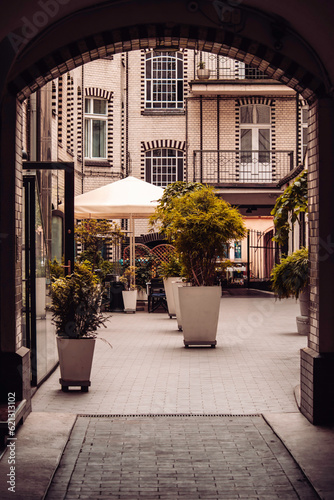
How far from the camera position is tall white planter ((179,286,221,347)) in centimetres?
1131

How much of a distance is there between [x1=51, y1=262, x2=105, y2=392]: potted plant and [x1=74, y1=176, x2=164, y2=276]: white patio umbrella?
Answer: 28.7 feet

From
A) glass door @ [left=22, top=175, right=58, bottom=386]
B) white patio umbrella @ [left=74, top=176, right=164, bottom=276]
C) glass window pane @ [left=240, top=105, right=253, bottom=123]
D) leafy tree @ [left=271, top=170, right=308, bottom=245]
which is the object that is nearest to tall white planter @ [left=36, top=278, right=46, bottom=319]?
glass door @ [left=22, top=175, right=58, bottom=386]

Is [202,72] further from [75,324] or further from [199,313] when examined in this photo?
[75,324]

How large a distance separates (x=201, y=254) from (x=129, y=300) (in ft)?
22.1

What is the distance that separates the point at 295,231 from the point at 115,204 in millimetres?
7877

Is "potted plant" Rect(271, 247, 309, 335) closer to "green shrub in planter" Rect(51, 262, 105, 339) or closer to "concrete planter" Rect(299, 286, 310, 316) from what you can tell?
"concrete planter" Rect(299, 286, 310, 316)

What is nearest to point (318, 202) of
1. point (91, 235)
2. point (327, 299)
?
point (327, 299)

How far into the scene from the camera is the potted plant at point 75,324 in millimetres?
7945

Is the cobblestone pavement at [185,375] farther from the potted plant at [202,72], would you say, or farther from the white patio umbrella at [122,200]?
the potted plant at [202,72]

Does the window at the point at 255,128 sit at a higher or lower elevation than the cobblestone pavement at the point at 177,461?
higher

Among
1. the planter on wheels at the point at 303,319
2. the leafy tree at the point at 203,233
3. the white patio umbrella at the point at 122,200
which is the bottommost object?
the planter on wheels at the point at 303,319

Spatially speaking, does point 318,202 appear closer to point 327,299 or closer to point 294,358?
point 327,299

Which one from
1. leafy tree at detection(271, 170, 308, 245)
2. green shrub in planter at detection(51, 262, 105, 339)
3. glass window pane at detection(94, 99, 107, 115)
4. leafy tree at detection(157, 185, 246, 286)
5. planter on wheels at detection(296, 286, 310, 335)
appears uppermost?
glass window pane at detection(94, 99, 107, 115)

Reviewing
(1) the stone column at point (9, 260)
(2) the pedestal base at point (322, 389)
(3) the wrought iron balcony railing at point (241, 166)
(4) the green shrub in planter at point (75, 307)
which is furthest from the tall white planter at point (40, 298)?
(3) the wrought iron balcony railing at point (241, 166)
